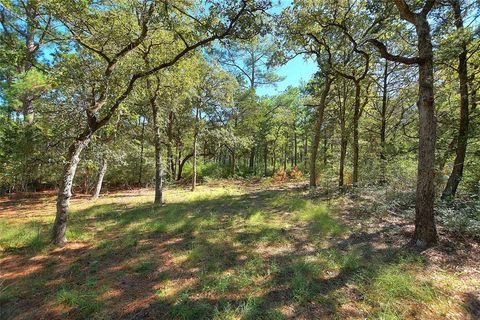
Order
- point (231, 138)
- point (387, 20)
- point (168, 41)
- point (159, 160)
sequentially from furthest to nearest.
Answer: point (231, 138) → point (159, 160) → point (168, 41) → point (387, 20)

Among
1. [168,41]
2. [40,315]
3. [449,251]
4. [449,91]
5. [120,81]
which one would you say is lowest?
[40,315]

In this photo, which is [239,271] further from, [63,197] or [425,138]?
[63,197]

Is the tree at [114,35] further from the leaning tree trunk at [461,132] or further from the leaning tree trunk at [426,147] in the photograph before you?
the leaning tree trunk at [461,132]

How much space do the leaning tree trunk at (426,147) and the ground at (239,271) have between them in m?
0.37

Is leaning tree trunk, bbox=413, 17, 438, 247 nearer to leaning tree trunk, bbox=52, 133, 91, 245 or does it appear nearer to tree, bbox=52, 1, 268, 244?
tree, bbox=52, 1, 268, 244

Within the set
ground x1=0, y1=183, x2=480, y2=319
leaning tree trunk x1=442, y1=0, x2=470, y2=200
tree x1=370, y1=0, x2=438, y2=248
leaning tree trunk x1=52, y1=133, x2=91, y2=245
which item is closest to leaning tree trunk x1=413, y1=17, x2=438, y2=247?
tree x1=370, y1=0, x2=438, y2=248

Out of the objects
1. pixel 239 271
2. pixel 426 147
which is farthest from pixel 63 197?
pixel 426 147

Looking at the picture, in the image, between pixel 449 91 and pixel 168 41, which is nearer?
pixel 168 41

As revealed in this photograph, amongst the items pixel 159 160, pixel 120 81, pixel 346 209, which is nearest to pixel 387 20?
pixel 346 209

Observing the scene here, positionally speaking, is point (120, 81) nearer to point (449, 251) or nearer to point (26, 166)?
point (26, 166)

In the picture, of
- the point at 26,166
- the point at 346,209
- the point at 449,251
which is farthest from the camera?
the point at 346,209

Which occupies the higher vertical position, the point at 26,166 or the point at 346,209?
the point at 26,166

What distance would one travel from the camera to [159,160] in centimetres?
911

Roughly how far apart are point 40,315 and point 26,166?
12.9ft
